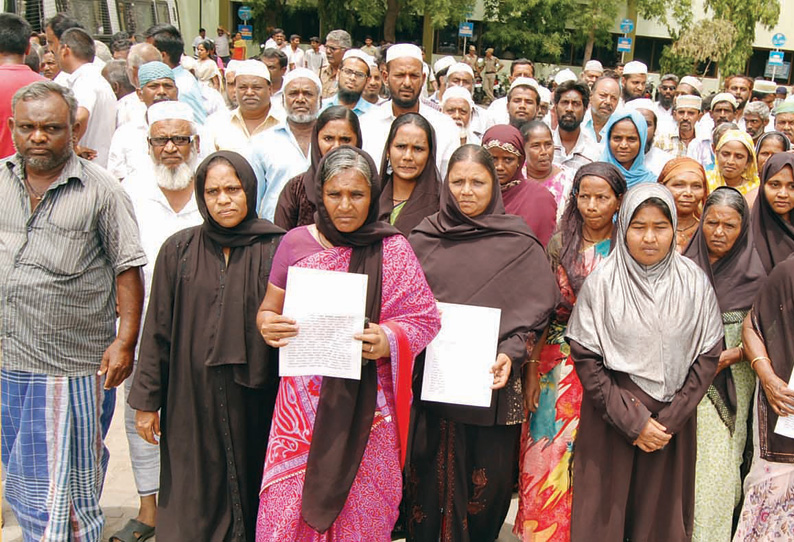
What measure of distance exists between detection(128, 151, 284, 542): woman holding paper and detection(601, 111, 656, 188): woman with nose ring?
2661mm

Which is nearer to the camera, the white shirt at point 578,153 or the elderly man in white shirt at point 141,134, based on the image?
the elderly man in white shirt at point 141,134

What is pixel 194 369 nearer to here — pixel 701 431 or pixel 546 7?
pixel 701 431

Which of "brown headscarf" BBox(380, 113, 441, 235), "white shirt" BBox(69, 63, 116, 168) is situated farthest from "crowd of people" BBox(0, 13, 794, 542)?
"white shirt" BBox(69, 63, 116, 168)

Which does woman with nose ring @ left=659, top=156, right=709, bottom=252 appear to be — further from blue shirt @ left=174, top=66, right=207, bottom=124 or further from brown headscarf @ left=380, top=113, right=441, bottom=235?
blue shirt @ left=174, top=66, right=207, bottom=124

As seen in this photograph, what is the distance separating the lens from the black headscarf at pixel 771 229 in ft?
13.4

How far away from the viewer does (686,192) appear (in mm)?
4188

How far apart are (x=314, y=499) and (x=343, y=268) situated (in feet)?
3.20

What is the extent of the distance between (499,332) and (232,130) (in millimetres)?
3286

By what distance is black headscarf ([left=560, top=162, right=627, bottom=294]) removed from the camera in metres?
3.76

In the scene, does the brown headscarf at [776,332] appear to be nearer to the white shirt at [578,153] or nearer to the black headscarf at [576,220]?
the black headscarf at [576,220]

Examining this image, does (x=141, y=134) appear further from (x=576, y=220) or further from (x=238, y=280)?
(x=576, y=220)

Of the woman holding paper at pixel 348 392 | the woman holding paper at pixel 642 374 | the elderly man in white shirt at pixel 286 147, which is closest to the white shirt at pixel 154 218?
the elderly man in white shirt at pixel 286 147

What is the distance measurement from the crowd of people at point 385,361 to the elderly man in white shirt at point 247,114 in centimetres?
187

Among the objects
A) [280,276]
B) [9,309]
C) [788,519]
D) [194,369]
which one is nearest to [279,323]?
[280,276]
